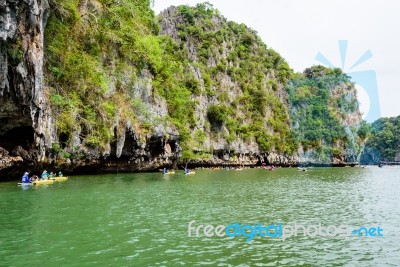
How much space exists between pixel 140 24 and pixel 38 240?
3315 centimetres

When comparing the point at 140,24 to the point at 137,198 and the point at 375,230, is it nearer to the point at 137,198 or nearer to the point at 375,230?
the point at 137,198

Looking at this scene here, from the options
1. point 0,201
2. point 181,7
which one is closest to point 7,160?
point 0,201

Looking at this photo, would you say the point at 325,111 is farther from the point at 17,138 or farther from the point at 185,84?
the point at 17,138

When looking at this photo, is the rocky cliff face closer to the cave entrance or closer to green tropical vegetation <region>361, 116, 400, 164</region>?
the cave entrance

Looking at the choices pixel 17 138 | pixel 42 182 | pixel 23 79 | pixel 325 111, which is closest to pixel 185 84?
pixel 17 138

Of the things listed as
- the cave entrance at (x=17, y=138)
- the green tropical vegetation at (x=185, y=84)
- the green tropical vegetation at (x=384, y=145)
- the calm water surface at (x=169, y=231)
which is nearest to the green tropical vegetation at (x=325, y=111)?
the green tropical vegetation at (x=185, y=84)

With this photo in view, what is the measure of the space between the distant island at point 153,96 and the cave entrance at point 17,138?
0.23ft

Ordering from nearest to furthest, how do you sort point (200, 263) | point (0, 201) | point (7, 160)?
point (200, 263) < point (0, 201) < point (7, 160)

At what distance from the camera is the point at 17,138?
79.7 ft

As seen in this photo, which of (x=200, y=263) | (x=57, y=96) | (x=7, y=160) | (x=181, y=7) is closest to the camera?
(x=200, y=263)

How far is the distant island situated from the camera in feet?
74.6

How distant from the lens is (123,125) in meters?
33.8

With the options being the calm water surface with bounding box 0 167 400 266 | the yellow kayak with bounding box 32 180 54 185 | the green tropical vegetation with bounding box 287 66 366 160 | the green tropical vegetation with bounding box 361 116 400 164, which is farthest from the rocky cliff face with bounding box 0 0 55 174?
the green tropical vegetation with bounding box 361 116 400 164

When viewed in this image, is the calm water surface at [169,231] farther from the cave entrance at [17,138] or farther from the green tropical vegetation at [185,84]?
the green tropical vegetation at [185,84]
